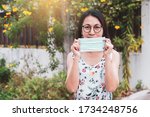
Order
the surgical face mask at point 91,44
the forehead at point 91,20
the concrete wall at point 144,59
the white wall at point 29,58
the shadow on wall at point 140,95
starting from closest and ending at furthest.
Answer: the surgical face mask at point 91,44 < the forehead at point 91,20 < the shadow on wall at point 140,95 < the concrete wall at point 144,59 < the white wall at point 29,58

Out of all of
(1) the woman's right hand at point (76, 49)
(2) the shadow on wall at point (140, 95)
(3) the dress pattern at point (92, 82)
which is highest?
(1) the woman's right hand at point (76, 49)

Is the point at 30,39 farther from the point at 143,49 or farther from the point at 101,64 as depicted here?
the point at 101,64

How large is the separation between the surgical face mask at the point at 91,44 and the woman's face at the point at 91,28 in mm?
49

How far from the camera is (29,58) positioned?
340 inches

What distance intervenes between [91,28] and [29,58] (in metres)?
6.32

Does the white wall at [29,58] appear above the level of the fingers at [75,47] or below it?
below

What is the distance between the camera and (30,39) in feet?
30.3

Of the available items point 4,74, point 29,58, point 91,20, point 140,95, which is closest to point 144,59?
point 140,95

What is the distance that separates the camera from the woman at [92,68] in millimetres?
2395

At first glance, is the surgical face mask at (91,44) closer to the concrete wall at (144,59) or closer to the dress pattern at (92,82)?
the dress pattern at (92,82)

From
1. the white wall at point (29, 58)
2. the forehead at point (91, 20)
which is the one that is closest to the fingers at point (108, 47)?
the forehead at point (91, 20)

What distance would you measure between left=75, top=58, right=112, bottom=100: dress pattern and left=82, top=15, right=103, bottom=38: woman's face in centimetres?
16

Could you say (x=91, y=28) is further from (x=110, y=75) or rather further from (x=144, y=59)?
(x=144, y=59)

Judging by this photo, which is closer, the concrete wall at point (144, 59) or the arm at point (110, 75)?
the arm at point (110, 75)
